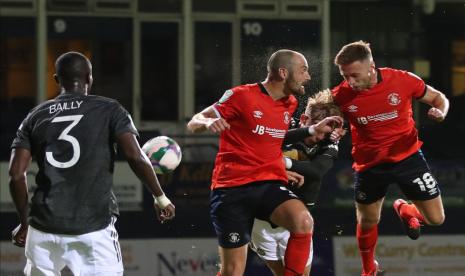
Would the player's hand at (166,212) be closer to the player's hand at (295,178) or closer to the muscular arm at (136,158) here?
the muscular arm at (136,158)

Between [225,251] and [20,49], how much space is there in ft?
23.4

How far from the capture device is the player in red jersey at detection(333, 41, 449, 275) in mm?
8430

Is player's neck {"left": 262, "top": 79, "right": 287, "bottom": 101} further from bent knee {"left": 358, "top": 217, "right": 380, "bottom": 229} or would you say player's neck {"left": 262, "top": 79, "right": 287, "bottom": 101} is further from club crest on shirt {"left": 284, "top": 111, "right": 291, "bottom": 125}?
bent knee {"left": 358, "top": 217, "right": 380, "bottom": 229}

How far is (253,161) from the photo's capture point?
7652mm

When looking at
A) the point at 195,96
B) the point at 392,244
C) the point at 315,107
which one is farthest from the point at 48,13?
the point at 315,107

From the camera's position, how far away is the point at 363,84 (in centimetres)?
845

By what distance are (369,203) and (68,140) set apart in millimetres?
3368

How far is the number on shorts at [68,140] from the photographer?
6.16m

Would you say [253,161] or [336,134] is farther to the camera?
[336,134]

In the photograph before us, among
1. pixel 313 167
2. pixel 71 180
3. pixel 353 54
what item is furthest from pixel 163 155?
pixel 71 180

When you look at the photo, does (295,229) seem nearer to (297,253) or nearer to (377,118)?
(297,253)

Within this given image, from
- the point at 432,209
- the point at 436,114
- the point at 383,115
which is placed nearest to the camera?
the point at 436,114

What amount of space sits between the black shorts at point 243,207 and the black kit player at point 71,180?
148 centimetres

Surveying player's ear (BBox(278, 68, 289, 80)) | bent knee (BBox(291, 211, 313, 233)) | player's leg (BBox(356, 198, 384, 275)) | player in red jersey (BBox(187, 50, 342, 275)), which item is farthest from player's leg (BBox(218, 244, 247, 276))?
player's leg (BBox(356, 198, 384, 275))
